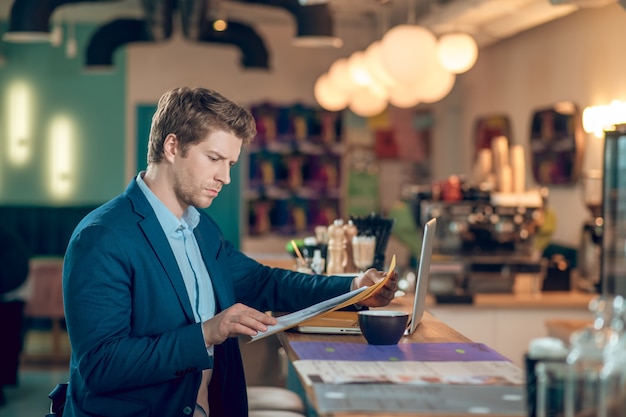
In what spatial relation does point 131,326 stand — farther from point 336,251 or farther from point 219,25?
point 219,25

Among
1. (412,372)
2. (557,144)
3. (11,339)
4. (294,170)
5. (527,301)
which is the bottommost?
(11,339)

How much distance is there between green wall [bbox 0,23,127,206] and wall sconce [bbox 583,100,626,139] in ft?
22.5

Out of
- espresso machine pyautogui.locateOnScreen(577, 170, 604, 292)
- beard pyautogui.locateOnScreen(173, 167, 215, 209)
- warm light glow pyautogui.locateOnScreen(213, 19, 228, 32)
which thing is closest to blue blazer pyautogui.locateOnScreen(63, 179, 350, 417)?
beard pyautogui.locateOnScreen(173, 167, 215, 209)

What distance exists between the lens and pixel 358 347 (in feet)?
8.64

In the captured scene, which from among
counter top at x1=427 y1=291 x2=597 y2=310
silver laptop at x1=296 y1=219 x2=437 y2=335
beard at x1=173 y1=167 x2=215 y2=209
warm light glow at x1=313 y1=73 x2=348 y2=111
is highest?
warm light glow at x1=313 y1=73 x2=348 y2=111

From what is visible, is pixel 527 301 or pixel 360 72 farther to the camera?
pixel 360 72

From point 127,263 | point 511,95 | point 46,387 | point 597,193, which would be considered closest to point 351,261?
point 127,263

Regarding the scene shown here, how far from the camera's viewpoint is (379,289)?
2.96 meters

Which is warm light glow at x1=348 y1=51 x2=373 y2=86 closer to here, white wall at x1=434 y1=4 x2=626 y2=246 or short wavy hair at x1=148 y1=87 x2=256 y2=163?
white wall at x1=434 y1=4 x2=626 y2=246

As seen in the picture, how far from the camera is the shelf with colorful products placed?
12.5m

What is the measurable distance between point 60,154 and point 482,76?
17.3 ft

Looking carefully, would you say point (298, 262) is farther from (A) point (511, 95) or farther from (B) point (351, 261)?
(A) point (511, 95)

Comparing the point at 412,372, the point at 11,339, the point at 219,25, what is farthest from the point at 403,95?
the point at 412,372

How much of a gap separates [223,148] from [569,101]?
21.1ft
